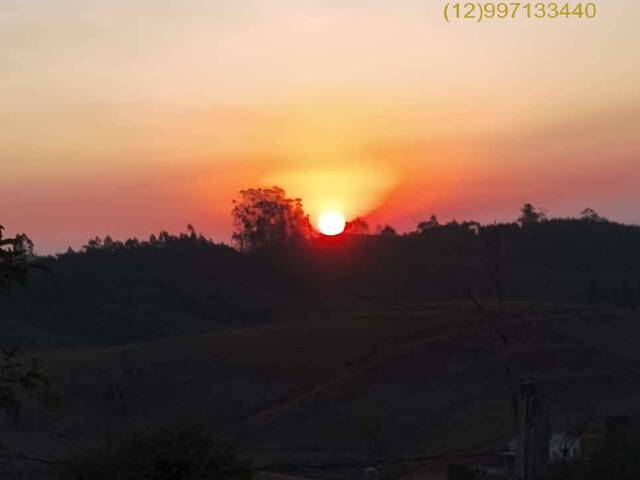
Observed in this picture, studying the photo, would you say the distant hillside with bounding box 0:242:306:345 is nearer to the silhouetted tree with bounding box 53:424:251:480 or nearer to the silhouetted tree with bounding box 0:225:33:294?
the silhouetted tree with bounding box 53:424:251:480

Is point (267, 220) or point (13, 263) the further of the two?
point (267, 220)

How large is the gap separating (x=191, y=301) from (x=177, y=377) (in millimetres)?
39317

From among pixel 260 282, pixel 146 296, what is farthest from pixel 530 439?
pixel 260 282

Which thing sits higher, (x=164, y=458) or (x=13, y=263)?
(x=13, y=263)

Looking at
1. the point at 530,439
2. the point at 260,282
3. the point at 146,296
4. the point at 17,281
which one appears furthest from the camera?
the point at 260,282

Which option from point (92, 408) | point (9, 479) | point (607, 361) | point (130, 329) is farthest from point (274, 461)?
point (130, 329)

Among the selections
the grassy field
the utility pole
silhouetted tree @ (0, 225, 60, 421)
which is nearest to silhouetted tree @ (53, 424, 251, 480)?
the utility pole

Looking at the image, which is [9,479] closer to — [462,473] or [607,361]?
[462,473]

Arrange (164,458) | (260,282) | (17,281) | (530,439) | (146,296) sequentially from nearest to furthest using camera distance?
1. (17,281)
2. (530,439)
3. (164,458)
4. (146,296)
5. (260,282)

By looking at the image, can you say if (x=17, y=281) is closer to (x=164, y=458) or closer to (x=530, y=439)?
(x=530, y=439)

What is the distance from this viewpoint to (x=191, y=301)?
107938 mm

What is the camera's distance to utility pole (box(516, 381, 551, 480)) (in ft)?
27.3

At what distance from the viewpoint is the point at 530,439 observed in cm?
835

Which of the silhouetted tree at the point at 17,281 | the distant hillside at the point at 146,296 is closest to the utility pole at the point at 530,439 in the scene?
the silhouetted tree at the point at 17,281
